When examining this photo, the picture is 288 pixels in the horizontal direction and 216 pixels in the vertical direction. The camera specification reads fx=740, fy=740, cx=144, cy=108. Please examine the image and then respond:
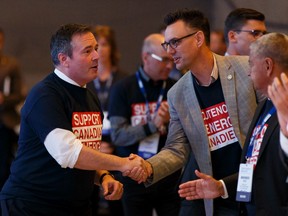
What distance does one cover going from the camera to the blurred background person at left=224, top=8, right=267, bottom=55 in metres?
5.63

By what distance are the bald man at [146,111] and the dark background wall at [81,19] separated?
112 cm

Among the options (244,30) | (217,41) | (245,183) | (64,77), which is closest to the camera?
(245,183)

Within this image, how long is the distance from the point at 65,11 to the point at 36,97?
3.14 metres

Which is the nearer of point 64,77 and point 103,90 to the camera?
point 64,77

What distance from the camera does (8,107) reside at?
270 inches

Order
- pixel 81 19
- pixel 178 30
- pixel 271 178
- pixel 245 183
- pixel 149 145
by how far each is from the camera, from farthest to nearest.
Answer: pixel 81 19
pixel 149 145
pixel 178 30
pixel 245 183
pixel 271 178

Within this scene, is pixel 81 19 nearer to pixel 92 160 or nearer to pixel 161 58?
pixel 161 58

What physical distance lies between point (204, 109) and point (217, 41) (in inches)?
116

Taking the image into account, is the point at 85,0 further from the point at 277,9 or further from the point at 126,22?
the point at 277,9

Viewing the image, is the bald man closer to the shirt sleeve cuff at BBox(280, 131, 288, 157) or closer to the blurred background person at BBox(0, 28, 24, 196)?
the blurred background person at BBox(0, 28, 24, 196)

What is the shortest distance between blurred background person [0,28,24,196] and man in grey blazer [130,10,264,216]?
7.94 feet

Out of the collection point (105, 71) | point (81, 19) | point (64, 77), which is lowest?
point (105, 71)

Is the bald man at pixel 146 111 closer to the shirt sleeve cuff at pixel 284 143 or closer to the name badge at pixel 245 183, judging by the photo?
the name badge at pixel 245 183

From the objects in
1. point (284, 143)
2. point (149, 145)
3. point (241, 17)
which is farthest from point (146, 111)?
point (284, 143)
